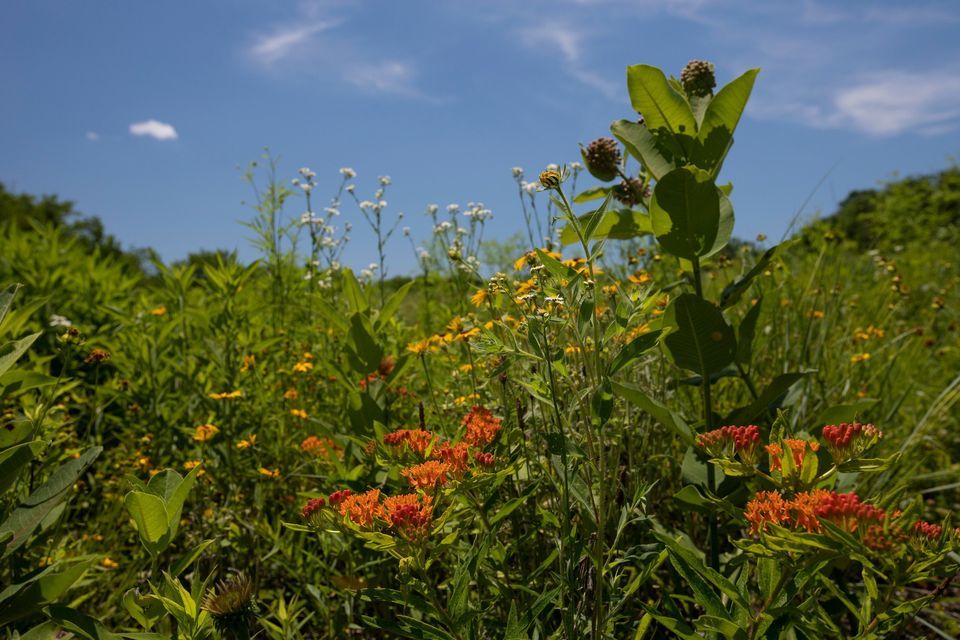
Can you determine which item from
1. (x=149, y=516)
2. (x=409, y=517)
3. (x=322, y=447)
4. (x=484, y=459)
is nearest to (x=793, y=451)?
(x=484, y=459)

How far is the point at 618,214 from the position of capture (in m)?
1.74

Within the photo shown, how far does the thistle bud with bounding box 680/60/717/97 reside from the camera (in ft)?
5.68

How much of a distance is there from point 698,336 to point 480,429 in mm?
585

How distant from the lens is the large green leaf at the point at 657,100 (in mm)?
1573

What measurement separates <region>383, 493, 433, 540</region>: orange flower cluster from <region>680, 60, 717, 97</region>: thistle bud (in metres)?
1.30

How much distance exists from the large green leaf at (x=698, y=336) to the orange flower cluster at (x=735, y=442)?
43 cm

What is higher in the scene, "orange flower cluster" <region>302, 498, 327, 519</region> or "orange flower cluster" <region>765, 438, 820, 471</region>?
"orange flower cluster" <region>765, 438, 820, 471</region>

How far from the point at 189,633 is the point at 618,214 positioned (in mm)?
1312

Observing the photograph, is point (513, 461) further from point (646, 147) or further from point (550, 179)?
point (646, 147)

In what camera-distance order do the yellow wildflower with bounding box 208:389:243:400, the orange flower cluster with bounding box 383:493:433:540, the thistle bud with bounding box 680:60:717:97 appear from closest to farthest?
the orange flower cluster with bounding box 383:493:433:540
the thistle bud with bounding box 680:60:717:97
the yellow wildflower with bounding box 208:389:243:400

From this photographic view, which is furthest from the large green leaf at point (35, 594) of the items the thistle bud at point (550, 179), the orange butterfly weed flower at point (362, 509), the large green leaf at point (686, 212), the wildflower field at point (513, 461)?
the large green leaf at point (686, 212)

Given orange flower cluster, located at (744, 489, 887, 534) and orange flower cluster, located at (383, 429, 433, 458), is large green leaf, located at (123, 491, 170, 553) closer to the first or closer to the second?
orange flower cluster, located at (383, 429, 433, 458)

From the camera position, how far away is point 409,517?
0.97 metres

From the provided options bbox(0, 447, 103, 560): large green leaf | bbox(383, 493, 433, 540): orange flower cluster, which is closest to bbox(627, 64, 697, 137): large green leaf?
bbox(383, 493, 433, 540): orange flower cluster
